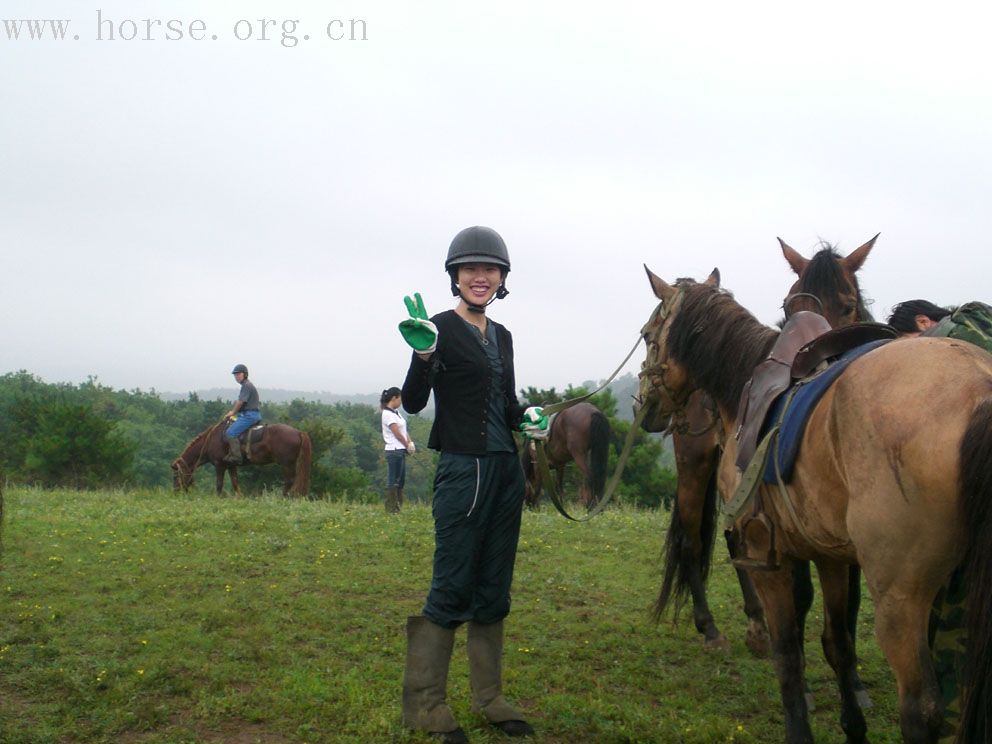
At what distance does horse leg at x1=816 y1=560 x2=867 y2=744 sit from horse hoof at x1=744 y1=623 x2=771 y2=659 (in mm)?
1436

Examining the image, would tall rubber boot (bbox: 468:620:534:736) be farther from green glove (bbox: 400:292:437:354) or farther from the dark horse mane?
the dark horse mane

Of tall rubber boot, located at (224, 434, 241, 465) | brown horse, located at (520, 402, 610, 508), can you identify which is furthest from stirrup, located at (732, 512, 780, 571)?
tall rubber boot, located at (224, 434, 241, 465)

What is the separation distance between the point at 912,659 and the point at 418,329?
2.24m

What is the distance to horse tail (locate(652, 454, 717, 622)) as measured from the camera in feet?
19.5

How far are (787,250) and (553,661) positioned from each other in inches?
118

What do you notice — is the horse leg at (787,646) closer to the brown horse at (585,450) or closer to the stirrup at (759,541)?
the stirrup at (759,541)

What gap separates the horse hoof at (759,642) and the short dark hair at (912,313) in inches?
80.4

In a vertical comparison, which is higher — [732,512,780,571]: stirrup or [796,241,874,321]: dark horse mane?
[796,241,874,321]: dark horse mane

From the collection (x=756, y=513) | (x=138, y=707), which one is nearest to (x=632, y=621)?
(x=756, y=513)

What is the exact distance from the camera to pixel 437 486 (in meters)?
4.18

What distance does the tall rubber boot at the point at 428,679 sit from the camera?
4078 millimetres

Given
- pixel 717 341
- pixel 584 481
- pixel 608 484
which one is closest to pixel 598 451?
pixel 584 481

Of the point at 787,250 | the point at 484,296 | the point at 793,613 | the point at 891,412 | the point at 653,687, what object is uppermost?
the point at 787,250

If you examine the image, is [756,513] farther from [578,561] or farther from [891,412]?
[578,561]
